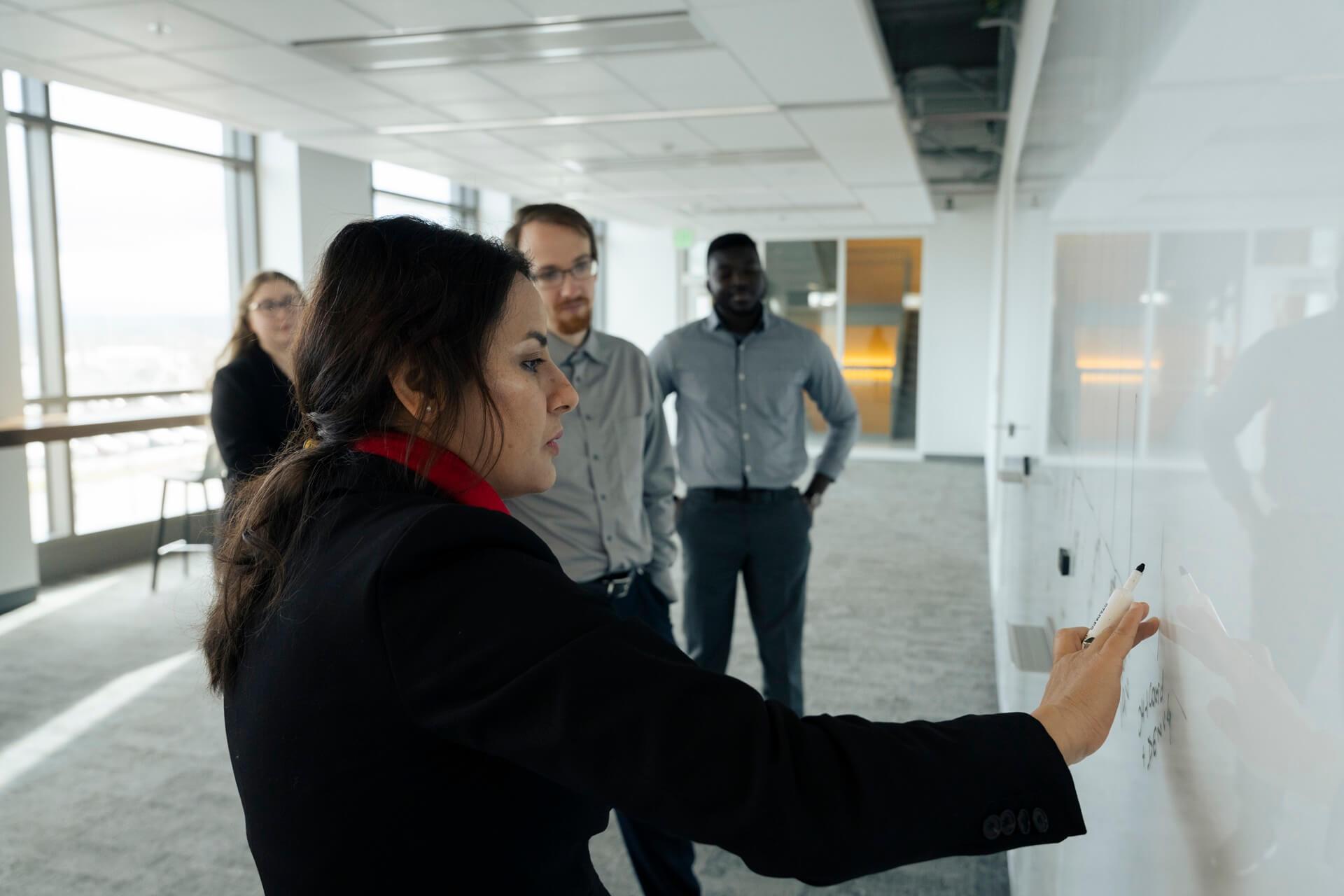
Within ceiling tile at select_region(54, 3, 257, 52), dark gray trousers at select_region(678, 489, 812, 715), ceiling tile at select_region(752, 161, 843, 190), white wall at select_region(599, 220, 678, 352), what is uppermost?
ceiling tile at select_region(752, 161, 843, 190)

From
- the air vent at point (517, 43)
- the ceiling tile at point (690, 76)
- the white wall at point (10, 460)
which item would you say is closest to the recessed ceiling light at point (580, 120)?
the ceiling tile at point (690, 76)

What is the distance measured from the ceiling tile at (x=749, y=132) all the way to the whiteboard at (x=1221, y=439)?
208 inches

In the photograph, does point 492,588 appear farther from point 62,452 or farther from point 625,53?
point 62,452

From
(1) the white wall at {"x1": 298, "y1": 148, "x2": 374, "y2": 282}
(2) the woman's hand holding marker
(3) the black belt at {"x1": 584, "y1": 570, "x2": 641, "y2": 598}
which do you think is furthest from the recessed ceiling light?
(2) the woman's hand holding marker

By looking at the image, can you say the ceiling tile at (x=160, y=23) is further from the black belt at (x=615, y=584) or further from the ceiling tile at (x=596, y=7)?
the black belt at (x=615, y=584)

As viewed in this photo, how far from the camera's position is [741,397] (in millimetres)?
3342

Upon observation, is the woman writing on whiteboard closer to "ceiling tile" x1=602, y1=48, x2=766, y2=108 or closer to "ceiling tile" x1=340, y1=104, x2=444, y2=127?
"ceiling tile" x1=602, y1=48, x2=766, y2=108

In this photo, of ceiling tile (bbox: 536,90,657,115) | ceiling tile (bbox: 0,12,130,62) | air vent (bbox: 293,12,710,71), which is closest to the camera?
ceiling tile (bbox: 0,12,130,62)

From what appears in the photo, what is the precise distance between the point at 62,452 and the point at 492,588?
678 centimetres

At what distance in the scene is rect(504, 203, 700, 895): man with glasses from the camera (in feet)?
7.46

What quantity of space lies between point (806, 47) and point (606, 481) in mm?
3048

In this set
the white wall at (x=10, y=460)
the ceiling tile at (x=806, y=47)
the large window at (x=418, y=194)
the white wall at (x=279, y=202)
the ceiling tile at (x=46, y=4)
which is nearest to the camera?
the ceiling tile at (x=46, y=4)

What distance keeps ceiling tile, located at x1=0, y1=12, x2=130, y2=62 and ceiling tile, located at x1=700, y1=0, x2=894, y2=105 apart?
2820 mm

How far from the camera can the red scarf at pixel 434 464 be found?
858 mm
